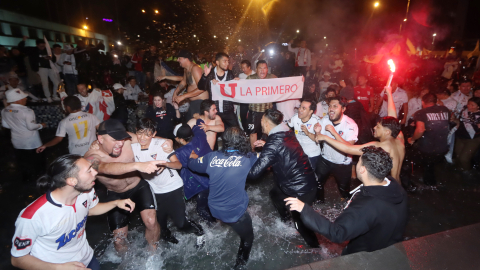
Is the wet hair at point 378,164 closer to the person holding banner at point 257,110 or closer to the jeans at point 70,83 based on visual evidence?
the person holding banner at point 257,110

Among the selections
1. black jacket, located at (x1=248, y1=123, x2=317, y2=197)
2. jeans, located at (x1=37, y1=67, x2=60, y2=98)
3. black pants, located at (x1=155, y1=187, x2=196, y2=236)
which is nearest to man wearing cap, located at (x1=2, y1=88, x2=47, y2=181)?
black pants, located at (x1=155, y1=187, x2=196, y2=236)

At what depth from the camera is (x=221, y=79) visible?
5.95 meters

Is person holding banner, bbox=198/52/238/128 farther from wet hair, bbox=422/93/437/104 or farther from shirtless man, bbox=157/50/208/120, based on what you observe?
wet hair, bbox=422/93/437/104

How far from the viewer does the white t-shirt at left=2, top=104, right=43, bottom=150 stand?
16.8 feet

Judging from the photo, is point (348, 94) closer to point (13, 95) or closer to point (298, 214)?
point (298, 214)

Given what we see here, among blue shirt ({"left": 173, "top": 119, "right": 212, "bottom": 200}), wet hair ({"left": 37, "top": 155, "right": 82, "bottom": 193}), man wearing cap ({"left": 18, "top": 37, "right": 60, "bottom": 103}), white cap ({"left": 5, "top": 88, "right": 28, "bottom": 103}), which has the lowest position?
blue shirt ({"left": 173, "top": 119, "right": 212, "bottom": 200})

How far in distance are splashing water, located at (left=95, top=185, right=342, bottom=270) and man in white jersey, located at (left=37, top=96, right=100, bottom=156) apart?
1937 millimetres

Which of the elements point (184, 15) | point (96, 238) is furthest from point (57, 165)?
point (184, 15)

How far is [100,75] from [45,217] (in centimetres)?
1045

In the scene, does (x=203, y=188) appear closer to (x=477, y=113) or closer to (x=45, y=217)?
(x=45, y=217)

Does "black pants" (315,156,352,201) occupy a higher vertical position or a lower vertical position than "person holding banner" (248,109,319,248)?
lower

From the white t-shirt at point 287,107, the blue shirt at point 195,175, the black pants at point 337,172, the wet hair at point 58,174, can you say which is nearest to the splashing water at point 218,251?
the blue shirt at point 195,175

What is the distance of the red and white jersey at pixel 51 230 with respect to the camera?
77.9 inches

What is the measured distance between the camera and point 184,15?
13266 mm
